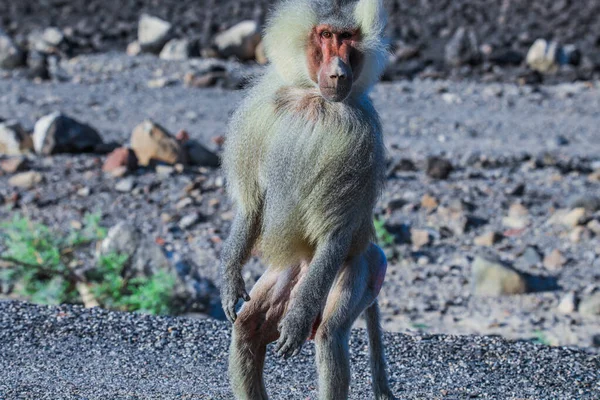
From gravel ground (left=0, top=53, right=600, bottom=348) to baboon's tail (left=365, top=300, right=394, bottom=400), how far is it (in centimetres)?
242

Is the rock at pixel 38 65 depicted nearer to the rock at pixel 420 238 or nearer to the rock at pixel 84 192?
the rock at pixel 84 192

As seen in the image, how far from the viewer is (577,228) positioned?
27.5 feet

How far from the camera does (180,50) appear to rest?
13.9 metres

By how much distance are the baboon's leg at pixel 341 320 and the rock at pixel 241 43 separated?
9.89 metres

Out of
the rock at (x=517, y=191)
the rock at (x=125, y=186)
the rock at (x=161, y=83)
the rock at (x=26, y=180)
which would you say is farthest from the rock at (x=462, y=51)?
the rock at (x=26, y=180)

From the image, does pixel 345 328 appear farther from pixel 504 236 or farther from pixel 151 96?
pixel 151 96

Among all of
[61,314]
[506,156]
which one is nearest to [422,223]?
[506,156]

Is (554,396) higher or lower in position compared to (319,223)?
lower

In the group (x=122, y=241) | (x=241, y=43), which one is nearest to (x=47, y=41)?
(x=241, y=43)

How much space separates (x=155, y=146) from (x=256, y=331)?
544 cm

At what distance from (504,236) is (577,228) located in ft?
1.90

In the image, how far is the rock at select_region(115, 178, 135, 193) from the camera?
8961 millimetres

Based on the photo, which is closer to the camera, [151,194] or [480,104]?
[151,194]

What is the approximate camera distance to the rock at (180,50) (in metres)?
13.9
